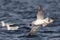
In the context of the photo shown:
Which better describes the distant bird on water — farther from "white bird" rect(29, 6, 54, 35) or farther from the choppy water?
"white bird" rect(29, 6, 54, 35)

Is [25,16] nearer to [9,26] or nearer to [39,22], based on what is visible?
[9,26]

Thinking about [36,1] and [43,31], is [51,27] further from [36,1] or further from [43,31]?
[36,1]

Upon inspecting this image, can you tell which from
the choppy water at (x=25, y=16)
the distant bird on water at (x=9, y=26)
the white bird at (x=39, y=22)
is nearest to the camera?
the white bird at (x=39, y=22)

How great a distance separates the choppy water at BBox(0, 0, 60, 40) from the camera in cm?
2177

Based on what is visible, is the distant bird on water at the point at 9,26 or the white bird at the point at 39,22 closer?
the white bird at the point at 39,22

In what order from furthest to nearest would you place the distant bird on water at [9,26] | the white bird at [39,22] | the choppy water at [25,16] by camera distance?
1. the distant bird on water at [9,26]
2. the choppy water at [25,16]
3. the white bird at [39,22]

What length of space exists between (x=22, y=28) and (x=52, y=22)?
2.56m

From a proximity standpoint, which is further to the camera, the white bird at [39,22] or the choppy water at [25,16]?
the choppy water at [25,16]

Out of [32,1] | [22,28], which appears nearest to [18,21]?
[22,28]

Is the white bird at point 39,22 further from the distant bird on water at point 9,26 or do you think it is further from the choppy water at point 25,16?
the distant bird on water at point 9,26

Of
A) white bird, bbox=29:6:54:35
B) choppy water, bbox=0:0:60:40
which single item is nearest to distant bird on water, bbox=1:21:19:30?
choppy water, bbox=0:0:60:40

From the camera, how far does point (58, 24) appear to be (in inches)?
971

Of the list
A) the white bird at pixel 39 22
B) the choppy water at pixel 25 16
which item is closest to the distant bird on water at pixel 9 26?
the choppy water at pixel 25 16

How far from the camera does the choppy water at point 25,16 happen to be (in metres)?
21.8
